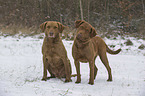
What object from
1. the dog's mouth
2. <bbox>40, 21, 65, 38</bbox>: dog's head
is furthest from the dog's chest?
<bbox>40, 21, 65, 38</bbox>: dog's head

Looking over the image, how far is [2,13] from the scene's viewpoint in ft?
72.8

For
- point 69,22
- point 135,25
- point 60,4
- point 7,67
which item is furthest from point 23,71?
point 60,4

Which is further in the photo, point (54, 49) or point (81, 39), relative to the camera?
point (54, 49)

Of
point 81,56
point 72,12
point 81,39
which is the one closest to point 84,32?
point 81,39

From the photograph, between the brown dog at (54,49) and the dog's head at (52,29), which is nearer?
the dog's head at (52,29)

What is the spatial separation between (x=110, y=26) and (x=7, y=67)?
632 inches

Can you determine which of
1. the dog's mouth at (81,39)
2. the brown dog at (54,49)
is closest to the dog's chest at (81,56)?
the dog's mouth at (81,39)

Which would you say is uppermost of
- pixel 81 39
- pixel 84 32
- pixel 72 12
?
pixel 72 12

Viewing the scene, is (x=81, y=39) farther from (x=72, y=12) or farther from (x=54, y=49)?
(x=72, y=12)

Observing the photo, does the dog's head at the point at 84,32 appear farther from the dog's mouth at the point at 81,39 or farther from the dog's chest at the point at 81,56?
the dog's chest at the point at 81,56

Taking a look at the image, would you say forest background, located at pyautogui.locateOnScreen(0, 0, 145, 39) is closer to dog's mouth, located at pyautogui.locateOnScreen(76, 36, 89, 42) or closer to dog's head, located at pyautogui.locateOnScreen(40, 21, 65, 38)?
dog's head, located at pyautogui.locateOnScreen(40, 21, 65, 38)

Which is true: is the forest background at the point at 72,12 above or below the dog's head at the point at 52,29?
above

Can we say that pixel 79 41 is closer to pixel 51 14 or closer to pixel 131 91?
pixel 131 91

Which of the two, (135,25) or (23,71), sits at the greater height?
(135,25)
